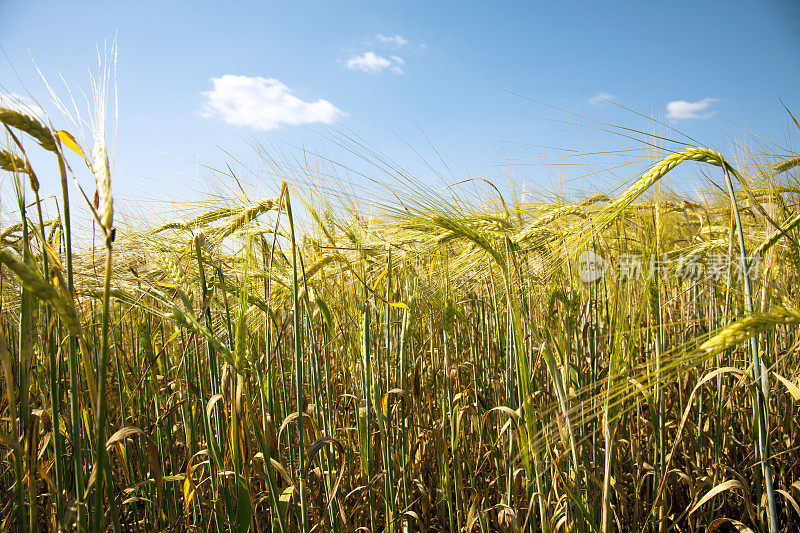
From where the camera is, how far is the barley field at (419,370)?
1.10m

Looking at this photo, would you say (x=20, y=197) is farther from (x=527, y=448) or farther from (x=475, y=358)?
(x=475, y=358)

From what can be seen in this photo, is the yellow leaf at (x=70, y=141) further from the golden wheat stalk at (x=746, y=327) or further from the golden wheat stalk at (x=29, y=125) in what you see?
the golden wheat stalk at (x=746, y=327)

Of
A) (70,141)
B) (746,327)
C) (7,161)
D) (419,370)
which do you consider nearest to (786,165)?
(746,327)

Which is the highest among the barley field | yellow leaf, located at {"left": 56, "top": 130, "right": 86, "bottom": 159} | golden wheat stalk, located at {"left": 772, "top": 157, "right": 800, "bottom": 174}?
golden wheat stalk, located at {"left": 772, "top": 157, "right": 800, "bottom": 174}

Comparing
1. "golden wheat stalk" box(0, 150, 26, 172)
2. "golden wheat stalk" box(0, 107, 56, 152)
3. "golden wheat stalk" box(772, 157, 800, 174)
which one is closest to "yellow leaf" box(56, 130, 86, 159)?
"golden wheat stalk" box(0, 107, 56, 152)

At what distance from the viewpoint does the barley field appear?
110 centimetres

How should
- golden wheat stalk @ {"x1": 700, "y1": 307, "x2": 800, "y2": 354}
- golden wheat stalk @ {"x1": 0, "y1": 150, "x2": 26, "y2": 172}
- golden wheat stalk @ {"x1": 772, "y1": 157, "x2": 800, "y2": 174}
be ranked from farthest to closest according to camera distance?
golden wheat stalk @ {"x1": 772, "y1": 157, "x2": 800, "y2": 174}
golden wheat stalk @ {"x1": 0, "y1": 150, "x2": 26, "y2": 172}
golden wheat stalk @ {"x1": 700, "y1": 307, "x2": 800, "y2": 354}

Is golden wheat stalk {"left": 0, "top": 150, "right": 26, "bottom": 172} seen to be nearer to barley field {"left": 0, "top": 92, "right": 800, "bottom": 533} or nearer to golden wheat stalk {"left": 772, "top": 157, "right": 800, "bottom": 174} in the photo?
barley field {"left": 0, "top": 92, "right": 800, "bottom": 533}

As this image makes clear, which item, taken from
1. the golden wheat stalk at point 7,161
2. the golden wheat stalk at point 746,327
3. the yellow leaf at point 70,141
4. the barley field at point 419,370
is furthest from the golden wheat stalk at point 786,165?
the golden wheat stalk at point 7,161

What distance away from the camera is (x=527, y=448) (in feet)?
3.72

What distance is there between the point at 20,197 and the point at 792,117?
5.86 ft

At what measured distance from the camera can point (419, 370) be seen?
2.15 metres

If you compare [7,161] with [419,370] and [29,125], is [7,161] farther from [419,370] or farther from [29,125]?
[419,370]

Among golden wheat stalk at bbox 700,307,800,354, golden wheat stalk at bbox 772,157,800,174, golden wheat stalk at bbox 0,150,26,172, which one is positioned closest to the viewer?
golden wheat stalk at bbox 700,307,800,354
